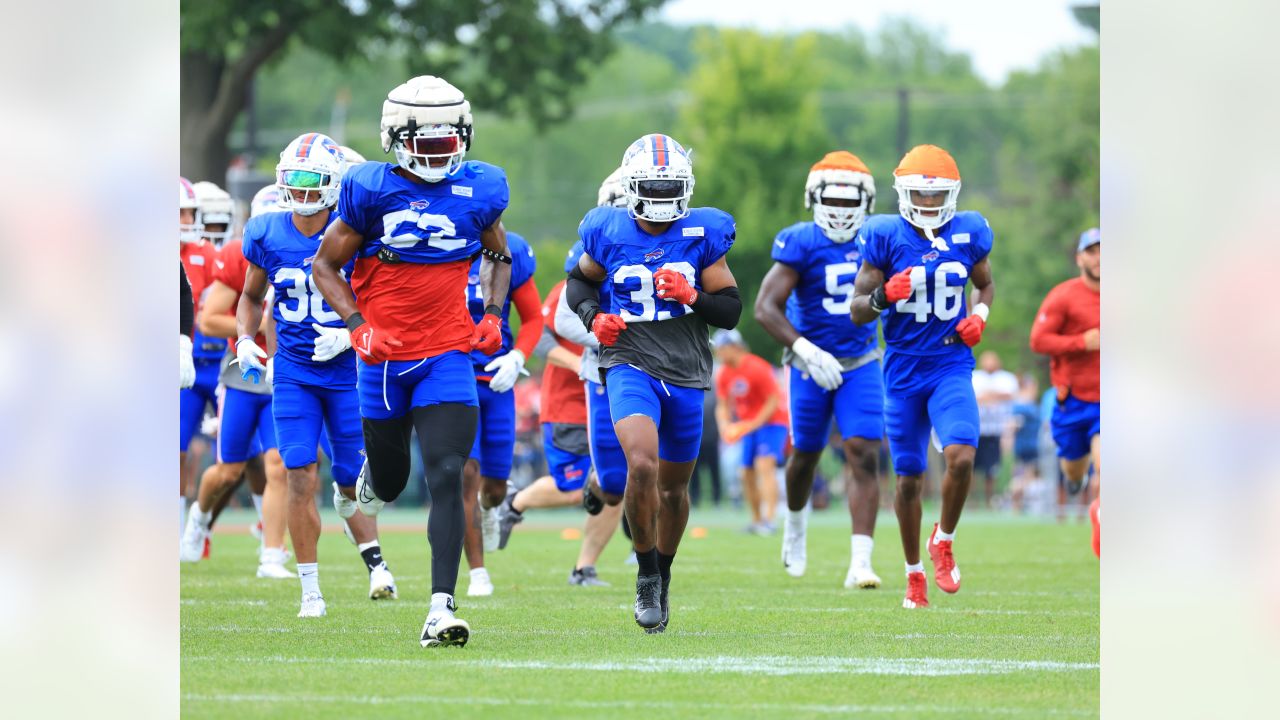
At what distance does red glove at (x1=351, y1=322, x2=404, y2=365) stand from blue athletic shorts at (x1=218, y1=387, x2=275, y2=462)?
3.47 m

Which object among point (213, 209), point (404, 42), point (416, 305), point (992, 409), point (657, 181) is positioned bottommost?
point (992, 409)

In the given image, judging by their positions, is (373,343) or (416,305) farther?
(416,305)

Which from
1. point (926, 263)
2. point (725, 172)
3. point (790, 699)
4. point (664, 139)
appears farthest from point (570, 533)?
point (725, 172)

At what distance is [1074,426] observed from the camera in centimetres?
1175

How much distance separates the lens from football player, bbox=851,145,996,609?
896cm

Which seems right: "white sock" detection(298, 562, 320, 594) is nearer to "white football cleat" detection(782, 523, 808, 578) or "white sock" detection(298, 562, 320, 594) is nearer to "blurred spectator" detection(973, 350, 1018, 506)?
"white football cleat" detection(782, 523, 808, 578)

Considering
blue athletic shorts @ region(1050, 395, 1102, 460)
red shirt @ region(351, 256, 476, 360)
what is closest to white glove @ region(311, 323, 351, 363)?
red shirt @ region(351, 256, 476, 360)

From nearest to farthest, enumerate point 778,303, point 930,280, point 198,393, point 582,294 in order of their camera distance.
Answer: point 582,294 < point 930,280 < point 778,303 < point 198,393

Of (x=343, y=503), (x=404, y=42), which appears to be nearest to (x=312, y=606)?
(x=343, y=503)

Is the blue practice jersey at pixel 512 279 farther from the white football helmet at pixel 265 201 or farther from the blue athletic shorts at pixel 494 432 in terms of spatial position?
the white football helmet at pixel 265 201

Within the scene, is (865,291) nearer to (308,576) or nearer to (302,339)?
(302,339)

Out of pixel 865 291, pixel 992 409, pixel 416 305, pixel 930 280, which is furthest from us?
pixel 992 409

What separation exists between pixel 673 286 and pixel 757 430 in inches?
397
